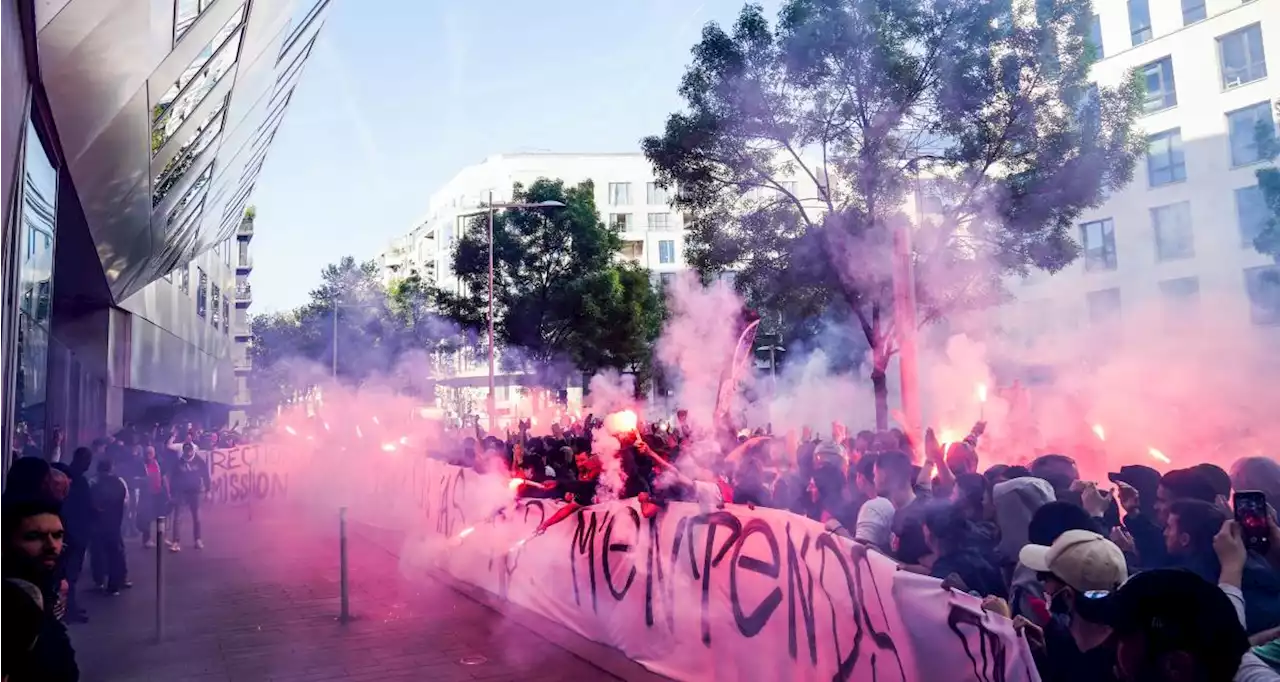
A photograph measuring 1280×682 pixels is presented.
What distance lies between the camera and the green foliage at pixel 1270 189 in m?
17.9

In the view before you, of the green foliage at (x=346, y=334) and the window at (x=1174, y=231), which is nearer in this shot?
the window at (x=1174, y=231)

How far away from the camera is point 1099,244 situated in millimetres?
27938

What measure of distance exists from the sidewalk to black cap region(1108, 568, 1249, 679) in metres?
4.32

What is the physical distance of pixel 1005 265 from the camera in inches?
611

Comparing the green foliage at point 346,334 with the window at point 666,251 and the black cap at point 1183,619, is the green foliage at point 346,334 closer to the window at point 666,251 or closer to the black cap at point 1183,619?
the window at point 666,251

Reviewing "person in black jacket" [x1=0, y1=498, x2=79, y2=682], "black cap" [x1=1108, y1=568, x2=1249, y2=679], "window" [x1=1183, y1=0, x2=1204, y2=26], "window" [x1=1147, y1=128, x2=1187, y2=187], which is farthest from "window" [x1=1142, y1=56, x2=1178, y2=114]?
"person in black jacket" [x1=0, y1=498, x2=79, y2=682]

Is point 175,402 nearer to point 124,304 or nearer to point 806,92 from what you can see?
point 124,304

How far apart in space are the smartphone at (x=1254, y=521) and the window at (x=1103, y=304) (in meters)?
26.0

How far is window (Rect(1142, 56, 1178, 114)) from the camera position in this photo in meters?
26.2

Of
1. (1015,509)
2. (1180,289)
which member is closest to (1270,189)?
(1180,289)

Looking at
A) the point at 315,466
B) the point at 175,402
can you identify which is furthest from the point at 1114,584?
the point at 175,402

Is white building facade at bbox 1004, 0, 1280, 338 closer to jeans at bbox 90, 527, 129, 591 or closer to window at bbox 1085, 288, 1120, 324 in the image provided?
window at bbox 1085, 288, 1120, 324

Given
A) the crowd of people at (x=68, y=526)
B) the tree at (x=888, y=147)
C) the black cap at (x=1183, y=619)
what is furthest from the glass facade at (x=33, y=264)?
the tree at (x=888, y=147)

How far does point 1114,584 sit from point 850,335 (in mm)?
22589
